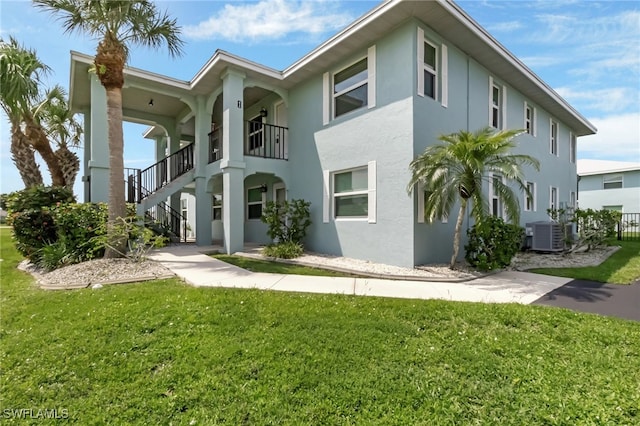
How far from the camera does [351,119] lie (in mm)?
9000

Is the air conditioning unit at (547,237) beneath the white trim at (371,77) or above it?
beneath

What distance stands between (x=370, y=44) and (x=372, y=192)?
4045 mm

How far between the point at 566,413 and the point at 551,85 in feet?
45.8

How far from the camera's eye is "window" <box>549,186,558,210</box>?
14352 mm

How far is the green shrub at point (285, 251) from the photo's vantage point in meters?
8.79

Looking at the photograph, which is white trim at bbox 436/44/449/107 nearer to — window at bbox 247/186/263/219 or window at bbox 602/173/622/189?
window at bbox 247/186/263/219

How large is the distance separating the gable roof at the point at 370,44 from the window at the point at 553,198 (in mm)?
3898

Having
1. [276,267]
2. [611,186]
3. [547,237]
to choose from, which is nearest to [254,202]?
[276,267]

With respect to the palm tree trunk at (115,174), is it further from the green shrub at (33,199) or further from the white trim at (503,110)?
the white trim at (503,110)

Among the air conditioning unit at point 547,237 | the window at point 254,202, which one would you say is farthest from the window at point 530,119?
the window at point 254,202

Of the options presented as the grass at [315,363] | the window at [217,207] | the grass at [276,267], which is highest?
the window at [217,207]

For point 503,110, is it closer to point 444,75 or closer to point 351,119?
point 444,75

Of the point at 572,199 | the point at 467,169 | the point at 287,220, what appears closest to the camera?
the point at 467,169

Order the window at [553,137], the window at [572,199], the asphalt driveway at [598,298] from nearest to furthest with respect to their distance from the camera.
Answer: the asphalt driveway at [598,298]
the window at [553,137]
the window at [572,199]
